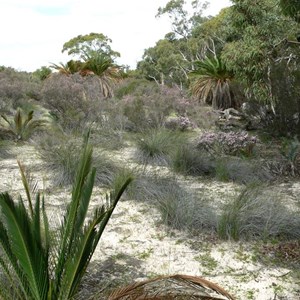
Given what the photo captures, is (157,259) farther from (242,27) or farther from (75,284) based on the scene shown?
(242,27)

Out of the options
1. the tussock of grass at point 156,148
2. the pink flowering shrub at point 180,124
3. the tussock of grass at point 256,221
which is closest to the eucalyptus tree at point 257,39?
the tussock of grass at point 156,148

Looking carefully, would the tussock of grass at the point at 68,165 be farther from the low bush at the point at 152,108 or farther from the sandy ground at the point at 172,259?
the low bush at the point at 152,108

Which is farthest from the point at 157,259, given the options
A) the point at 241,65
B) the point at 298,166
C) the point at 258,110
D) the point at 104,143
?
the point at 258,110

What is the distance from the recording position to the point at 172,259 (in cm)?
471

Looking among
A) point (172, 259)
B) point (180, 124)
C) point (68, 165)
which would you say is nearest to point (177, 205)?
point (172, 259)

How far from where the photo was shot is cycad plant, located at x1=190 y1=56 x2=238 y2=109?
52.1 feet

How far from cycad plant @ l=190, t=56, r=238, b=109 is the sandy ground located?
33.7ft

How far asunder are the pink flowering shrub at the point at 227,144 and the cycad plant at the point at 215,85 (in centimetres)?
615

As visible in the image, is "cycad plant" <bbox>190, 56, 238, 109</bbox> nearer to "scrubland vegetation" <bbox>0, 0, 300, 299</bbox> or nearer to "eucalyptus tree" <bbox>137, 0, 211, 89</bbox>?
"scrubland vegetation" <bbox>0, 0, 300, 299</bbox>

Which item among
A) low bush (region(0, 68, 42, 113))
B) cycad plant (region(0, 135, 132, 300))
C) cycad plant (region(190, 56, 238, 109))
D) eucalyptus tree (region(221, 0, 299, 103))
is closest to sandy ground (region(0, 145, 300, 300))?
cycad plant (region(0, 135, 132, 300))

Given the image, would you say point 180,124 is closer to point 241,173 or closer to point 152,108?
point 152,108

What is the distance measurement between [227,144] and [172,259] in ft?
16.5

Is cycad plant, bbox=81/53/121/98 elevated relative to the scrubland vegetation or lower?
elevated

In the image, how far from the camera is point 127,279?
420 centimetres
